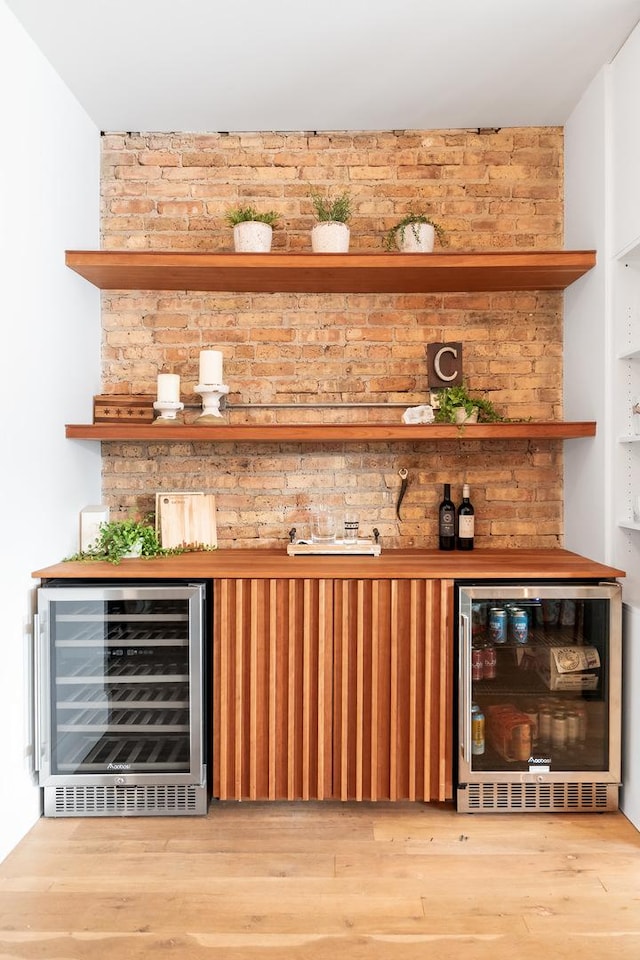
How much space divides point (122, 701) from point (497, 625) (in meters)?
1.46

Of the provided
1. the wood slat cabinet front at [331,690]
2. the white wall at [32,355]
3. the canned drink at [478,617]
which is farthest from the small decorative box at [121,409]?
the canned drink at [478,617]

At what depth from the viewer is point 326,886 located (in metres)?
2.10

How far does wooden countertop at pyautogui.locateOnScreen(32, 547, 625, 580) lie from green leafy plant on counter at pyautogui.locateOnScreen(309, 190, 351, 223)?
1466mm

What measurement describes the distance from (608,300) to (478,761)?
189cm

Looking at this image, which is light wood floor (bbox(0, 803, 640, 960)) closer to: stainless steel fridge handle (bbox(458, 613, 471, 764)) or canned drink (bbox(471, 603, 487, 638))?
stainless steel fridge handle (bbox(458, 613, 471, 764))

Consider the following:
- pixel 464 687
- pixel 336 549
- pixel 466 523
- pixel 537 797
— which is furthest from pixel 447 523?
pixel 537 797

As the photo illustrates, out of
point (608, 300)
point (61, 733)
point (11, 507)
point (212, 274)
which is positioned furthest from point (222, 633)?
point (608, 300)

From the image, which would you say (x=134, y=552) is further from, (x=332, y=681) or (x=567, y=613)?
(x=567, y=613)

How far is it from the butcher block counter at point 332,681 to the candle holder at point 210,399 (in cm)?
75

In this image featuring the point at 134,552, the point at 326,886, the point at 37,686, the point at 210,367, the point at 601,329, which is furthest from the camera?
the point at 210,367

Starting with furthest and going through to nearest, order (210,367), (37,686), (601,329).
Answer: (210,367)
(601,329)
(37,686)

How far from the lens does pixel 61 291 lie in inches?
108

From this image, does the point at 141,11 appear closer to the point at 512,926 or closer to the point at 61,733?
the point at 61,733

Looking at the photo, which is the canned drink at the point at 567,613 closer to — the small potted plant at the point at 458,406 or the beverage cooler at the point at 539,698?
the beverage cooler at the point at 539,698
